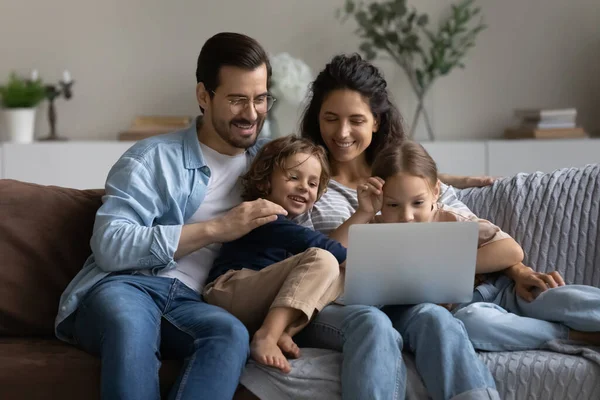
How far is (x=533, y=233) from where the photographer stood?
2508mm

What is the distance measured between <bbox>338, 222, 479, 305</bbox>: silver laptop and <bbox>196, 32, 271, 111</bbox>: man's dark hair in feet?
2.22

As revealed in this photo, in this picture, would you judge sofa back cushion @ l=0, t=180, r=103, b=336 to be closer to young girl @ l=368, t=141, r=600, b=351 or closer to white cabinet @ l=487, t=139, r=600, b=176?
young girl @ l=368, t=141, r=600, b=351

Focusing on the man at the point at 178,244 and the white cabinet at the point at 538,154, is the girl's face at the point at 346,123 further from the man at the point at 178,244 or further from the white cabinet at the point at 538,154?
the white cabinet at the point at 538,154

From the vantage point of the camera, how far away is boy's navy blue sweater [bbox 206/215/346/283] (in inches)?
89.3

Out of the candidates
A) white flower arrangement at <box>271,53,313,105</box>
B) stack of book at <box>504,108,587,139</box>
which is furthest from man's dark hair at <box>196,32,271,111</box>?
stack of book at <box>504,108,587,139</box>

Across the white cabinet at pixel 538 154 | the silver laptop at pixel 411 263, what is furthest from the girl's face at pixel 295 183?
the white cabinet at pixel 538 154

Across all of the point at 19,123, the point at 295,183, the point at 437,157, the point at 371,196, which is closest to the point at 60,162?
the point at 19,123

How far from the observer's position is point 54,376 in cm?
205

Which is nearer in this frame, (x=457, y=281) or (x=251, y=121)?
(x=457, y=281)

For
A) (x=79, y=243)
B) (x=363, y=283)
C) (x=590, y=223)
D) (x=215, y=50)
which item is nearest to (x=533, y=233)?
(x=590, y=223)

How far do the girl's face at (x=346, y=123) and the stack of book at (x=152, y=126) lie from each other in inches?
69.3

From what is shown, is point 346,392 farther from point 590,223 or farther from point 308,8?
point 308,8

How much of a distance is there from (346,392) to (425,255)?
1.17 feet

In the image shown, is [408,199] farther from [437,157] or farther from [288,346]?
[437,157]
